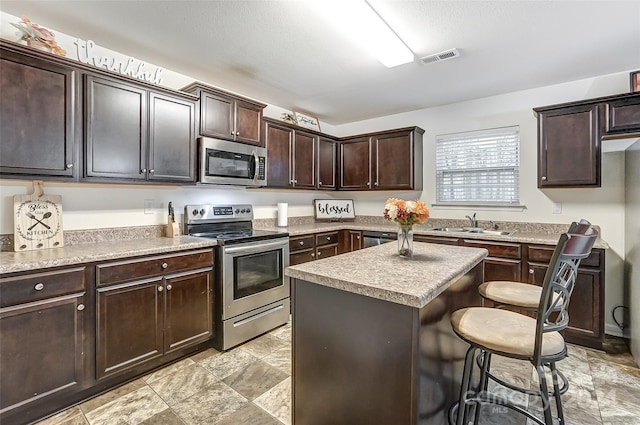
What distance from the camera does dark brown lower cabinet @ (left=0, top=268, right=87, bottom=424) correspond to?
167 centimetres

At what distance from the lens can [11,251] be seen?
6.81ft

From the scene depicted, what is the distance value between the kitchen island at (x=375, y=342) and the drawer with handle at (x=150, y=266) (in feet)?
4.20

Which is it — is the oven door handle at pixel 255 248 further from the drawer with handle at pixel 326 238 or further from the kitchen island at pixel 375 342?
the kitchen island at pixel 375 342

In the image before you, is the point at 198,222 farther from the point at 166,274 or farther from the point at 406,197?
the point at 406,197

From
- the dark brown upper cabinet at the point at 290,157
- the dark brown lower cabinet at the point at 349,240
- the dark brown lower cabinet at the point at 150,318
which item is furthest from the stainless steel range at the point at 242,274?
the dark brown lower cabinet at the point at 349,240

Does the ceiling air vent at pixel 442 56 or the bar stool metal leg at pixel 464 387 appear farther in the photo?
the ceiling air vent at pixel 442 56

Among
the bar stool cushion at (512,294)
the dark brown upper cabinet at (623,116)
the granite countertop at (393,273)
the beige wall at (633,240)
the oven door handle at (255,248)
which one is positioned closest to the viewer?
the granite countertop at (393,273)

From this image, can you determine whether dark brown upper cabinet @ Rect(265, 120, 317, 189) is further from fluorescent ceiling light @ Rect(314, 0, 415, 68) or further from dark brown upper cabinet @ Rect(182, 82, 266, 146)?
fluorescent ceiling light @ Rect(314, 0, 415, 68)

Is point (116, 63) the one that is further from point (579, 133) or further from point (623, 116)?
point (623, 116)

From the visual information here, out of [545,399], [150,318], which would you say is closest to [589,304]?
[545,399]

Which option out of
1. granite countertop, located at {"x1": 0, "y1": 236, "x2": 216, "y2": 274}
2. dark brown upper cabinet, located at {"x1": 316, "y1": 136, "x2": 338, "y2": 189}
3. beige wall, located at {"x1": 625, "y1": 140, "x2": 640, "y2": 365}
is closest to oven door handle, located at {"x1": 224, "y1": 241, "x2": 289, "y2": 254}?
granite countertop, located at {"x1": 0, "y1": 236, "x2": 216, "y2": 274}

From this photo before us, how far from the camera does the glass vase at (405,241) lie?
6.12 ft

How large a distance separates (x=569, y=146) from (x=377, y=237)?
2135 mm

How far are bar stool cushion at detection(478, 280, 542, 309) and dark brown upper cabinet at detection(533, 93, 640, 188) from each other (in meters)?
1.61
